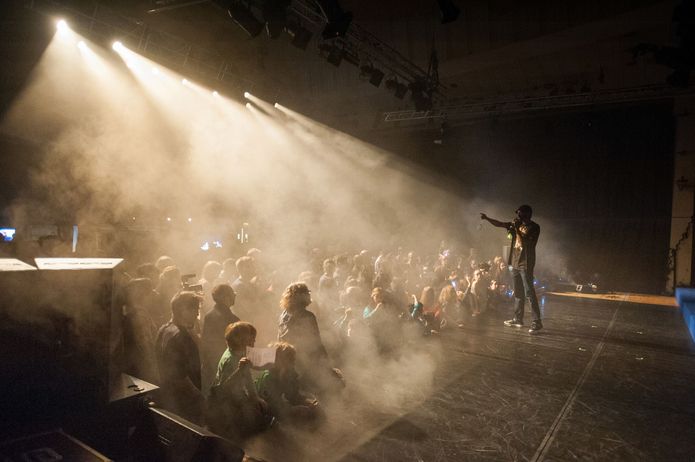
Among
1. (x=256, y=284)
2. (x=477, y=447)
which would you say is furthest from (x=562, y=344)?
(x=256, y=284)

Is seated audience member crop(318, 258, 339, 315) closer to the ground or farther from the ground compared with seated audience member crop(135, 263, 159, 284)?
closer to the ground

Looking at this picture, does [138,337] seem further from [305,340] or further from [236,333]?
[305,340]

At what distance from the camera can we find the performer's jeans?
230 inches

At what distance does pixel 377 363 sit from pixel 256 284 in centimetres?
176

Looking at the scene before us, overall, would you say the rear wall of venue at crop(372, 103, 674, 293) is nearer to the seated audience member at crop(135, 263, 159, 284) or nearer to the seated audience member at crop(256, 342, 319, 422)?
the seated audience member at crop(135, 263, 159, 284)

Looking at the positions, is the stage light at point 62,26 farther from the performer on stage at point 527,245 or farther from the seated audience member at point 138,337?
the performer on stage at point 527,245

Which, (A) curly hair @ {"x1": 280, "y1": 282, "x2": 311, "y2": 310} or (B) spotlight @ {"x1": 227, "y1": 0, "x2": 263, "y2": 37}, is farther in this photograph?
(B) spotlight @ {"x1": 227, "y1": 0, "x2": 263, "y2": 37}

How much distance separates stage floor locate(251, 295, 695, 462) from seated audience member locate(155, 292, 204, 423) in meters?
0.59

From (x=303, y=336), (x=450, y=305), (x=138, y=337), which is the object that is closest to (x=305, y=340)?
(x=303, y=336)

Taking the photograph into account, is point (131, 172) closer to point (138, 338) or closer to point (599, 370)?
point (138, 338)

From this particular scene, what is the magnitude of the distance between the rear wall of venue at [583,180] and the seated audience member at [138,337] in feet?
36.7

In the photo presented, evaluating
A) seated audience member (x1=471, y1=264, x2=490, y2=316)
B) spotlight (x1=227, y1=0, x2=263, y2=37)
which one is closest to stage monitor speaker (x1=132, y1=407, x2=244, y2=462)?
spotlight (x1=227, y1=0, x2=263, y2=37)

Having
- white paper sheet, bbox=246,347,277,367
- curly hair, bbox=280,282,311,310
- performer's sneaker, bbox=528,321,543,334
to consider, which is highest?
curly hair, bbox=280,282,311,310

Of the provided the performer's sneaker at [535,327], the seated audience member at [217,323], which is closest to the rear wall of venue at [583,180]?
the performer's sneaker at [535,327]
